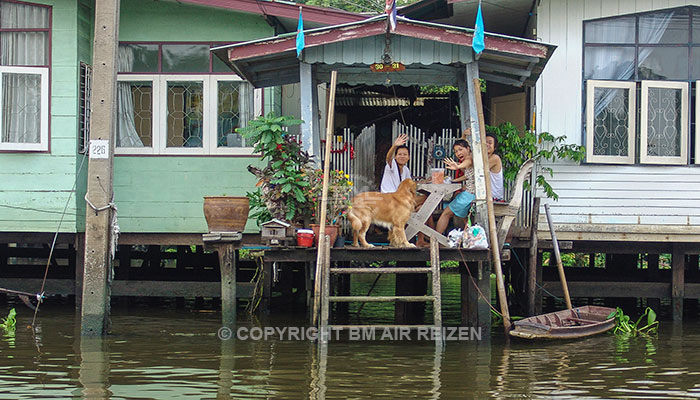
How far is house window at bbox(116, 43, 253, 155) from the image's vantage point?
41.4 feet

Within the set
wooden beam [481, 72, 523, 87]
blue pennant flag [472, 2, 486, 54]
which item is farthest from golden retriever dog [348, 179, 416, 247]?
wooden beam [481, 72, 523, 87]

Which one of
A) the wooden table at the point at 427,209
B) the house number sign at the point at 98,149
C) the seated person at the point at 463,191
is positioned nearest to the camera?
the house number sign at the point at 98,149

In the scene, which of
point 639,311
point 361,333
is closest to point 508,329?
point 361,333

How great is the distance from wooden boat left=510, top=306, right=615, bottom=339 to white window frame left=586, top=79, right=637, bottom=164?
201 centimetres

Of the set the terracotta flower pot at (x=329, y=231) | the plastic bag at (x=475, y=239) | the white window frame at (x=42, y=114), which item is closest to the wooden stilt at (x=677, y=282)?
the plastic bag at (x=475, y=239)

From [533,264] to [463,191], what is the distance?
1.84 meters

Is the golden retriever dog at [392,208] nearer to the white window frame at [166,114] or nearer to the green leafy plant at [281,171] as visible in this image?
the green leafy plant at [281,171]

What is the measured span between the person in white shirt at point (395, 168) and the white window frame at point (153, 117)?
3.30 metres

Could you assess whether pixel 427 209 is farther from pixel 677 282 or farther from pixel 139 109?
pixel 139 109

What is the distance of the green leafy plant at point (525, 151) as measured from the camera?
1205cm

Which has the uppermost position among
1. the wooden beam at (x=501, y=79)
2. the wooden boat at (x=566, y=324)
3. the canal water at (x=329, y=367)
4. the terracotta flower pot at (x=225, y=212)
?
the wooden beam at (x=501, y=79)

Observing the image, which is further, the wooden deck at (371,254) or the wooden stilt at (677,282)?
the wooden stilt at (677,282)

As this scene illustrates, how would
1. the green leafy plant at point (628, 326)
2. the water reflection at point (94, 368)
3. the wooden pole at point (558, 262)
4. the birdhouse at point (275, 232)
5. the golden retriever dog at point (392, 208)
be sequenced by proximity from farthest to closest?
1. the green leafy plant at point (628, 326)
2. the wooden pole at point (558, 262)
3. the golden retriever dog at point (392, 208)
4. the birdhouse at point (275, 232)
5. the water reflection at point (94, 368)

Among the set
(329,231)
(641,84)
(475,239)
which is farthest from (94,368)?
(641,84)
